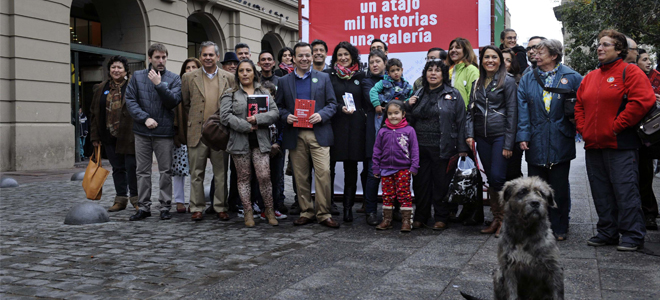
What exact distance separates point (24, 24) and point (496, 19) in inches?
445

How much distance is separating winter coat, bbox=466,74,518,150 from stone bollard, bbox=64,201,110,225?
4.69m

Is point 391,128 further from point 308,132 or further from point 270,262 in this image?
point 270,262

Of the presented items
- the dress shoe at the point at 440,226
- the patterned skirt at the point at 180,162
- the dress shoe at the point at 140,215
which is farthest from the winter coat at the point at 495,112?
the dress shoe at the point at 140,215

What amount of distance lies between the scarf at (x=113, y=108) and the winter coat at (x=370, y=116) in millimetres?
3543

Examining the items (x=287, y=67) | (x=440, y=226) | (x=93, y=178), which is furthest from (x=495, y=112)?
(x=93, y=178)

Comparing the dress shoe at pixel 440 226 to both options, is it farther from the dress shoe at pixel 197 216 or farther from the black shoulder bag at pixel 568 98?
the dress shoe at pixel 197 216

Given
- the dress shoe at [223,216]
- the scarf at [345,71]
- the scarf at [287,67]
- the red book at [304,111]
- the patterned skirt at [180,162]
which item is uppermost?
the scarf at [287,67]

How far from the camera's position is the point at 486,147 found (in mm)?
6594

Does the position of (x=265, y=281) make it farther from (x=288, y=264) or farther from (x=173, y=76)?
(x=173, y=76)

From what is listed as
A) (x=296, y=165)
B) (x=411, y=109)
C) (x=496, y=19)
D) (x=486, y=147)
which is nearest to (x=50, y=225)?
(x=296, y=165)

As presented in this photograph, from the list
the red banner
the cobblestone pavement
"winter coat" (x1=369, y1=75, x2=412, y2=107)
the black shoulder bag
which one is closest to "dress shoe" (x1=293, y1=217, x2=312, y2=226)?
the cobblestone pavement

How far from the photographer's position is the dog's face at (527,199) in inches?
146

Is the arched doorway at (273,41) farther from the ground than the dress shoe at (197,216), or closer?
farther from the ground

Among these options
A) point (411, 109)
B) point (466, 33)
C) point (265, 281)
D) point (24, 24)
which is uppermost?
point (24, 24)
